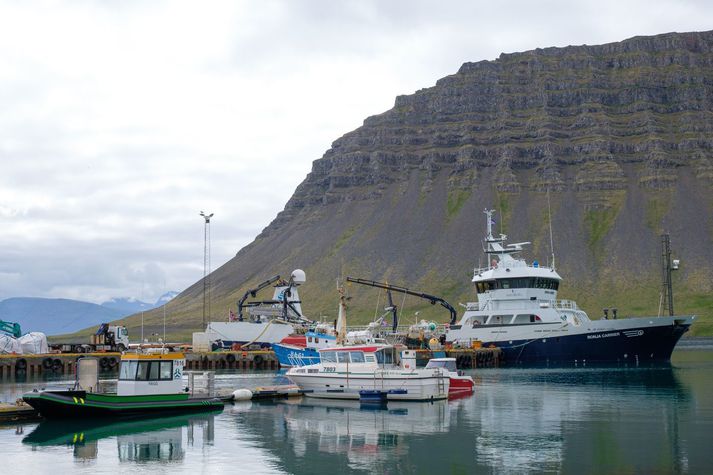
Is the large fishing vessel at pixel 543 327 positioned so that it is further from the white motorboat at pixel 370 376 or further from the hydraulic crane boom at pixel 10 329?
the hydraulic crane boom at pixel 10 329

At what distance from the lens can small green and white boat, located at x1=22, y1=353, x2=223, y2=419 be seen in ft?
143

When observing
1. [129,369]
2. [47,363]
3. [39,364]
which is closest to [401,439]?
[129,369]

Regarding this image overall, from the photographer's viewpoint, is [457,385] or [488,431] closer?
[488,431]

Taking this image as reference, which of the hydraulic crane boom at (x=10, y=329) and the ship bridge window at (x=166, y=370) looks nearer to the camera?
the ship bridge window at (x=166, y=370)

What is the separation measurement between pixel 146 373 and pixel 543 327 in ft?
213

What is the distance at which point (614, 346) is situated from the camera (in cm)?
9588

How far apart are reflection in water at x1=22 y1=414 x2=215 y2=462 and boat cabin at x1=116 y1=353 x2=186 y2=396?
1.87 m

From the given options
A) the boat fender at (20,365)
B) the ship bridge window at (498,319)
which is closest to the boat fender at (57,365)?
the boat fender at (20,365)

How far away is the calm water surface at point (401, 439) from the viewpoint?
31.6 meters

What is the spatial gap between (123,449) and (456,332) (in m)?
77.0

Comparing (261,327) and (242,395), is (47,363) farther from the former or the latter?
(242,395)

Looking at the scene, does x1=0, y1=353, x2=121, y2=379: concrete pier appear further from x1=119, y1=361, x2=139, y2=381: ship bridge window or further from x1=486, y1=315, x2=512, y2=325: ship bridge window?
x1=486, y1=315, x2=512, y2=325: ship bridge window

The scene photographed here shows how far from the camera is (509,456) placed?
109 ft

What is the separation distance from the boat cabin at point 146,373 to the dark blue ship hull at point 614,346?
62.9 m
